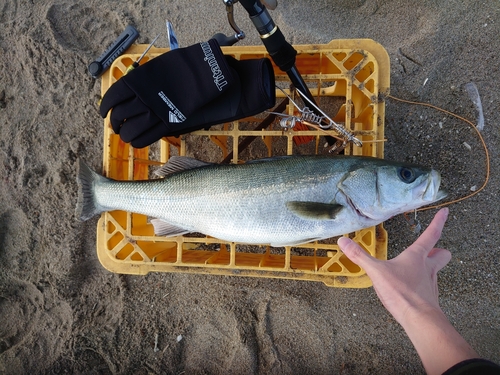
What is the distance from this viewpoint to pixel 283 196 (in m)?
2.30

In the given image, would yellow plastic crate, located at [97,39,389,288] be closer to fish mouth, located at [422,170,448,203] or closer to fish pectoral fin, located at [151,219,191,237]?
fish pectoral fin, located at [151,219,191,237]

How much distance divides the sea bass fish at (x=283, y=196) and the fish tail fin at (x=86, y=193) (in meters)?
0.16

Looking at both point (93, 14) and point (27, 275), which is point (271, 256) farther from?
point (93, 14)

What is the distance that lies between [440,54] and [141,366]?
4.28 m

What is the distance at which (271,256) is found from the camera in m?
2.91

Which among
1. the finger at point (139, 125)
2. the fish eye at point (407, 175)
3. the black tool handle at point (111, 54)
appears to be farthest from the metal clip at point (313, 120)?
the black tool handle at point (111, 54)

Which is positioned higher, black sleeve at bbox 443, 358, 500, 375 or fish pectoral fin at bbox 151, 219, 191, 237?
fish pectoral fin at bbox 151, 219, 191, 237

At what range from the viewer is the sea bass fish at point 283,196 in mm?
2254

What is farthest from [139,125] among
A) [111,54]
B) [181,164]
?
[111,54]

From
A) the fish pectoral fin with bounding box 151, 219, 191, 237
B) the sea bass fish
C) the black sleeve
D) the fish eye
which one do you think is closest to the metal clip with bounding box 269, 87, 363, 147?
the sea bass fish

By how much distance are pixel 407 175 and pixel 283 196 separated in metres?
0.87

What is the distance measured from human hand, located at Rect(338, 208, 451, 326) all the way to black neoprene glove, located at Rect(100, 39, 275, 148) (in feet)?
4.10

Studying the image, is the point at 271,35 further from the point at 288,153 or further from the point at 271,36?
the point at 288,153

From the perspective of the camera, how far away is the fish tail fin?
255 centimetres
